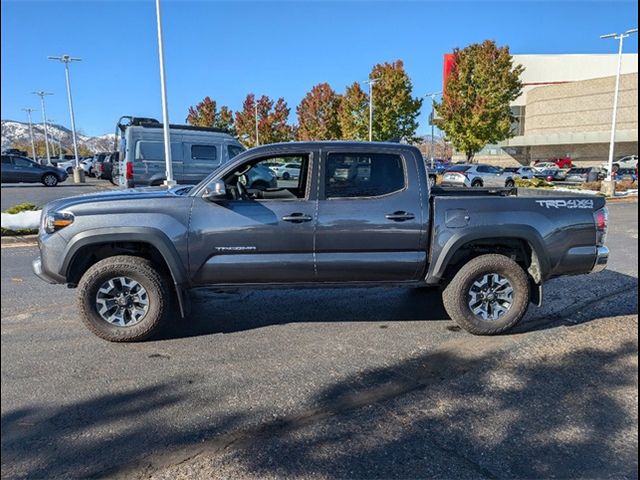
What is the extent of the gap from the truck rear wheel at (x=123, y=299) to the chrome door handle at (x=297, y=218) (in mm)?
1254

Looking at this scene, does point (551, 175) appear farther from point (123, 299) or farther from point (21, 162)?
point (123, 299)

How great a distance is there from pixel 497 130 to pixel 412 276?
35.3m

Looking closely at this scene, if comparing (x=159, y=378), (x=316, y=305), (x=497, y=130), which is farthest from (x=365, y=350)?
(x=497, y=130)

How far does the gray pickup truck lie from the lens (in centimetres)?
404

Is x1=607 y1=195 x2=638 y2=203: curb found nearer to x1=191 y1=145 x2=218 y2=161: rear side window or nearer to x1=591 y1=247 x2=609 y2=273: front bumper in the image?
x1=191 y1=145 x2=218 y2=161: rear side window

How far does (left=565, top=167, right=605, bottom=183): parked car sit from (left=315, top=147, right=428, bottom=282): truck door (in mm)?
31679

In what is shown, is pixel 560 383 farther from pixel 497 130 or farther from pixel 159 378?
pixel 497 130

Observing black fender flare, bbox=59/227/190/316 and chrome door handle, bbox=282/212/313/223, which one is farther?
chrome door handle, bbox=282/212/313/223

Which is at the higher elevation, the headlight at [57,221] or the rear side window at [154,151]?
the rear side window at [154,151]

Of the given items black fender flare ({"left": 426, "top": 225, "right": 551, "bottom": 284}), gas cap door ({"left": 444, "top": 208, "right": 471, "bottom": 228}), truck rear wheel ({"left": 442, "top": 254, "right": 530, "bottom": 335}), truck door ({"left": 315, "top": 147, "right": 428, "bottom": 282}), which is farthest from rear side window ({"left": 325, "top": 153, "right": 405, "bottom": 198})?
truck rear wheel ({"left": 442, "top": 254, "right": 530, "bottom": 335})

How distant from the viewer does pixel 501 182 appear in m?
26.9

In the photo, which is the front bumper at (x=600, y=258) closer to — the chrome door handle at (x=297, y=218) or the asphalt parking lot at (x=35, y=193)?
the chrome door handle at (x=297, y=218)

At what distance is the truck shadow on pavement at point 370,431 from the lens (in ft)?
8.07

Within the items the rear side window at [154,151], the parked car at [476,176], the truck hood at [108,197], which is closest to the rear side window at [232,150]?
the rear side window at [154,151]
